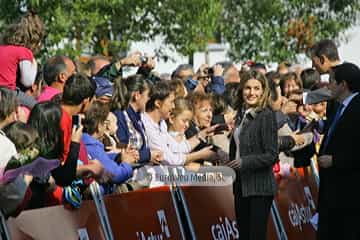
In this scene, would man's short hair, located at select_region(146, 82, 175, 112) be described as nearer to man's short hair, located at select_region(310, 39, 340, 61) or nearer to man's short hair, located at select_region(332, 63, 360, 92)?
man's short hair, located at select_region(310, 39, 340, 61)

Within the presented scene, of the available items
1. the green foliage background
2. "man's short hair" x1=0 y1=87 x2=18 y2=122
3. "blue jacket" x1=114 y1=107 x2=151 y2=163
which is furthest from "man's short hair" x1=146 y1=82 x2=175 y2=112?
the green foliage background

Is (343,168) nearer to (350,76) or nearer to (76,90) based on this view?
(350,76)

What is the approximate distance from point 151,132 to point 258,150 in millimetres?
1109

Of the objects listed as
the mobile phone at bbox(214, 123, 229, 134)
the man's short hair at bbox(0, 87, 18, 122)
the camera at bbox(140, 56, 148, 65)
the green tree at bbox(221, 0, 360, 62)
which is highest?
the man's short hair at bbox(0, 87, 18, 122)

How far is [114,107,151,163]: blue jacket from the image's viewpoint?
10703 mm

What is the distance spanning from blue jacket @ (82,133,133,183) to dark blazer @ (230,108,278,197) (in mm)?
1339

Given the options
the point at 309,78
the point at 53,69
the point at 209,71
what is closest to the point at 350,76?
the point at 53,69

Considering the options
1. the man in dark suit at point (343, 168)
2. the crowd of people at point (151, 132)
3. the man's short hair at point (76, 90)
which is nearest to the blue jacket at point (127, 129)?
the crowd of people at point (151, 132)

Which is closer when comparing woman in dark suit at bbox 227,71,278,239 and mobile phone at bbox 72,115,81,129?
mobile phone at bbox 72,115,81,129

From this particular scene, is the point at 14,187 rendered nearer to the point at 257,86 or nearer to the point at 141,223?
the point at 141,223

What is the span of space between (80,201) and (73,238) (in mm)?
325

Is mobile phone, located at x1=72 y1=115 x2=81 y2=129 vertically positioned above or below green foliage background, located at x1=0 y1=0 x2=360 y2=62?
above

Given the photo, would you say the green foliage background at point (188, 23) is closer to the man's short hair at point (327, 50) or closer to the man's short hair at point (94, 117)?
the man's short hair at point (327, 50)

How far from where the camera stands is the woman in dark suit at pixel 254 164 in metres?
10.7
